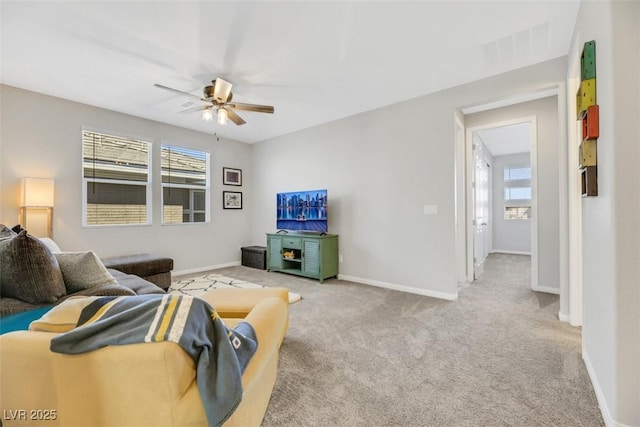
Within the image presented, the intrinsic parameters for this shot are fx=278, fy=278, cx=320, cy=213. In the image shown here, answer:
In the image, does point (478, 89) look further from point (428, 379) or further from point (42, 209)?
point (42, 209)

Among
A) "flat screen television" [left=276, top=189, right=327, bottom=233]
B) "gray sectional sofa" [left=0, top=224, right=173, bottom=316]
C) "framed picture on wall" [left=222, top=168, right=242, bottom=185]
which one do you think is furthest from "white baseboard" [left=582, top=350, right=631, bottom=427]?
"framed picture on wall" [left=222, top=168, right=242, bottom=185]

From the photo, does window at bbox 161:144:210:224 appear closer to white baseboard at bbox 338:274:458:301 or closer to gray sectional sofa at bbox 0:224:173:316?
white baseboard at bbox 338:274:458:301

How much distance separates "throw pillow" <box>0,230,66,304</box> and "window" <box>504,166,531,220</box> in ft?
28.5

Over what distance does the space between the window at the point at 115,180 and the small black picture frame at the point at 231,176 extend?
1328 millimetres

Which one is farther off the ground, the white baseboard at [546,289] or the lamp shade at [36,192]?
the lamp shade at [36,192]

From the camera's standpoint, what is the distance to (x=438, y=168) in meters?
3.50

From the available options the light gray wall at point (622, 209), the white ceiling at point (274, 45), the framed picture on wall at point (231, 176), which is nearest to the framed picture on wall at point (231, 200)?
the framed picture on wall at point (231, 176)

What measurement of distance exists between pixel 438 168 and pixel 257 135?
344 cm

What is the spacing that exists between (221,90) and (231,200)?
9.95ft

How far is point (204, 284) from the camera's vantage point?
13.6ft

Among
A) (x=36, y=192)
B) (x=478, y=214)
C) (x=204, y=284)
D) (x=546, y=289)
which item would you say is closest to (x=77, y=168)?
(x=36, y=192)

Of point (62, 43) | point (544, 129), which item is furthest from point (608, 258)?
point (62, 43)

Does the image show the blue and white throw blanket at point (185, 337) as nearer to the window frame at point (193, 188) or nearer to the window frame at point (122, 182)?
the window frame at point (122, 182)

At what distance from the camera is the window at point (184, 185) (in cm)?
477
